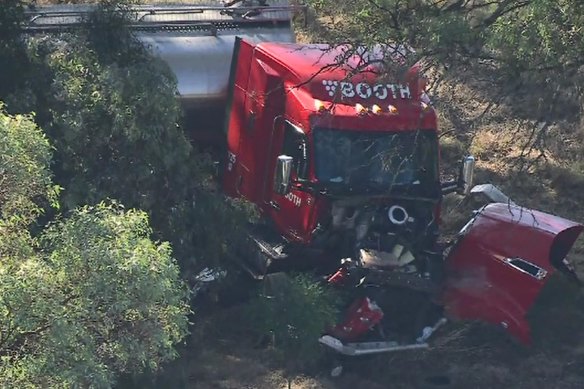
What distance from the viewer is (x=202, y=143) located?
44.5 feet

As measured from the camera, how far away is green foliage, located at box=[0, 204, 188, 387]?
20.0 feet

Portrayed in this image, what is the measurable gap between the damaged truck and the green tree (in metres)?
4.30

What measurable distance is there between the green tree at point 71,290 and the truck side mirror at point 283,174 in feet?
12.9

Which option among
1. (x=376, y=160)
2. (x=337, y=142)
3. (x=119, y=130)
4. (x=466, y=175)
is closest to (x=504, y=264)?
(x=466, y=175)

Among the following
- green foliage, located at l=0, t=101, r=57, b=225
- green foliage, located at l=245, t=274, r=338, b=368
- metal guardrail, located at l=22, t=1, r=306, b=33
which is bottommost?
green foliage, located at l=245, t=274, r=338, b=368

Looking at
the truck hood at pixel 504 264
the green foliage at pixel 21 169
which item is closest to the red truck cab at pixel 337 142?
the truck hood at pixel 504 264

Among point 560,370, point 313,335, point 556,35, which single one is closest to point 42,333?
point 313,335

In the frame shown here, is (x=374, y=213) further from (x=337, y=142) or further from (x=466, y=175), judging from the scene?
(x=466, y=175)

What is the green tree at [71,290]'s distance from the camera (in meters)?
6.11

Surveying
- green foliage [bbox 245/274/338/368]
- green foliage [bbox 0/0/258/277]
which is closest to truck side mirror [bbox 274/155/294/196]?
green foliage [bbox 0/0/258/277]

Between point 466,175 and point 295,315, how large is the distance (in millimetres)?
2542

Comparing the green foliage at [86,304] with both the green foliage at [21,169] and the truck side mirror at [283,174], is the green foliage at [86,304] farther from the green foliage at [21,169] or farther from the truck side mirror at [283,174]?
the truck side mirror at [283,174]

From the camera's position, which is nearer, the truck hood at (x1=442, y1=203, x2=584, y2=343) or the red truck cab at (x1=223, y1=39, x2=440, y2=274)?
the truck hood at (x1=442, y1=203, x2=584, y2=343)

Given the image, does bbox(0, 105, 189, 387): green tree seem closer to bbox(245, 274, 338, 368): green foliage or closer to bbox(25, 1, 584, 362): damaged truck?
bbox(245, 274, 338, 368): green foliage
